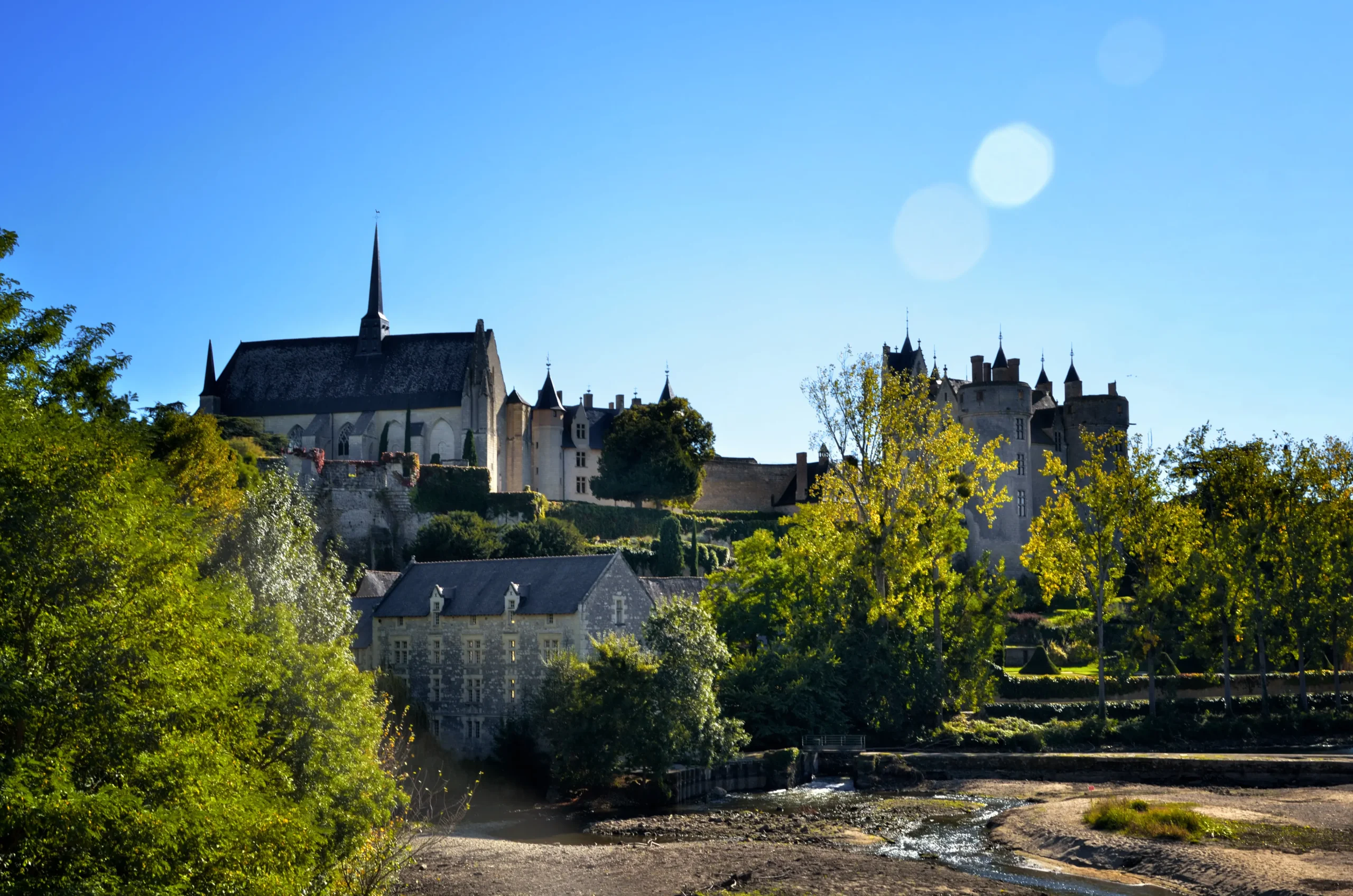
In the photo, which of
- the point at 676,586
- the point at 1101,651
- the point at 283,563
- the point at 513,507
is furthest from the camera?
the point at 513,507

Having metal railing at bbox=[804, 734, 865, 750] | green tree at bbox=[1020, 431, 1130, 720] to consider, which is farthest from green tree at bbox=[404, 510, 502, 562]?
green tree at bbox=[1020, 431, 1130, 720]

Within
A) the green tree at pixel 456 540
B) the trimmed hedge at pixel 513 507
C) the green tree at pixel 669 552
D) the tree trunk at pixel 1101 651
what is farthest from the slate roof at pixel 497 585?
the trimmed hedge at pixel 513 507

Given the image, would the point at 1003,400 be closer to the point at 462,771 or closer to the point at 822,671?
the point at 822,671

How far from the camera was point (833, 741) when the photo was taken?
3638 cm

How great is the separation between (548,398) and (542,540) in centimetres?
2103

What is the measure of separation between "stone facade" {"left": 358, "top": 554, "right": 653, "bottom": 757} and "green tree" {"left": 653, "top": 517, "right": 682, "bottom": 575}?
17995 mm

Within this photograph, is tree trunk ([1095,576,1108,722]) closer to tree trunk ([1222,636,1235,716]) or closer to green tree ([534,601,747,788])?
tree trunk ([1222,636,1235,716])

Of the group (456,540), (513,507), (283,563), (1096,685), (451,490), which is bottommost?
(1096,685)

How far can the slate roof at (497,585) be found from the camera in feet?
119

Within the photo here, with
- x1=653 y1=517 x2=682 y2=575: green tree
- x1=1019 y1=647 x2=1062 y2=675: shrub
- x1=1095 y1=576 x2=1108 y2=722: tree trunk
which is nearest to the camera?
x1=1095 y1=576 x2=1108 y2=722: tree trunk

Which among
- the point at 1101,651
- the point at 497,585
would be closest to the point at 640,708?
the point at 497,585

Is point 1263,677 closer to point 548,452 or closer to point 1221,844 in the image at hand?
point 1221,844

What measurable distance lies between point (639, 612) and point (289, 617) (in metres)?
18.2

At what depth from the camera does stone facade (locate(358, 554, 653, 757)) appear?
3566 cm
